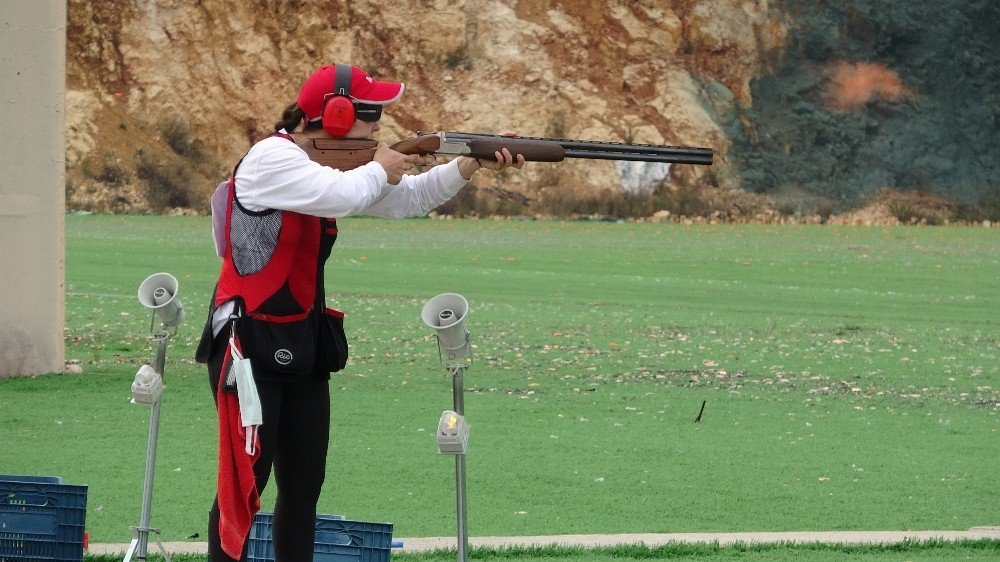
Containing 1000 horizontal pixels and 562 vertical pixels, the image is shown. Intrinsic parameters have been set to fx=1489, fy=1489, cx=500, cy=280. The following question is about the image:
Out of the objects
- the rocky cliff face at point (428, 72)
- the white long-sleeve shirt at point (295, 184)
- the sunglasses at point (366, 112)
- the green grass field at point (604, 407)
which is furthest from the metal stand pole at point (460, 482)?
the rocky cliff face at point (428, 72)

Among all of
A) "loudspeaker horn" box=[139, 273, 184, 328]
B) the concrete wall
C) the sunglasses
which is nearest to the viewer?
the sunglasses

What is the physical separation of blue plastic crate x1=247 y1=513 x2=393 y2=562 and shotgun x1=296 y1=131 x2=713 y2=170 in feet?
3.79

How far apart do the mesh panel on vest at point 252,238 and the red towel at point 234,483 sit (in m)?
0.38

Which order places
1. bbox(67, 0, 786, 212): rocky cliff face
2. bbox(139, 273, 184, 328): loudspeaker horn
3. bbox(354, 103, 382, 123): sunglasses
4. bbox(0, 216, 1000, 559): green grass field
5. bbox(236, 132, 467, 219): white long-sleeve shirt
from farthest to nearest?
bbox(67, 0, 786, 212): rocky cliff face < bbox(0, 216, 1000, 559): green grass field < bbox(139, 273, 184, 328): loudspeaker horn < bbox(354, 103, 382, 123): sunglasses < bbox(236, 132, 467, 219): white long-sleeve shirt

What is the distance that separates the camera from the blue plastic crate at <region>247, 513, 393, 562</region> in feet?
15.4

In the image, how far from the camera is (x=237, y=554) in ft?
14.0

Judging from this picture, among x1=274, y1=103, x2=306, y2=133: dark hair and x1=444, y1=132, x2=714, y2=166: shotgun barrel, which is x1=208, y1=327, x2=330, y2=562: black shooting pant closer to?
x1=274, y1=103, x2=306, y2=133: dark hair

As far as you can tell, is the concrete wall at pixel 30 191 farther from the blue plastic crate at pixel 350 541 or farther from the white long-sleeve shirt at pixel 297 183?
the white long-sleeve shirt at pixel 297 183

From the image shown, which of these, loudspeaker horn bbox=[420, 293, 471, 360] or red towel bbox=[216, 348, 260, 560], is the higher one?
loudspeaker horn bbox=[420, 293, 471, 360]

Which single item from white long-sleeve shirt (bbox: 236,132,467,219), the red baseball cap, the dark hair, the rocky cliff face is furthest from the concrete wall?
the rocky cliff face

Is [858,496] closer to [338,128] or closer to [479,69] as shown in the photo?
[338,128]

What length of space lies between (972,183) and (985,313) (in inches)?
1234

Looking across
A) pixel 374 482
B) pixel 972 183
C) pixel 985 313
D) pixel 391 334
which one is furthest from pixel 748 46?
pixel 374 482

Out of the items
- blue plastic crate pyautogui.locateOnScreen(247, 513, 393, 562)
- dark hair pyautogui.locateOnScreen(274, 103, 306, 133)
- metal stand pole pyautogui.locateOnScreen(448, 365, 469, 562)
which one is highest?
dark hair pyautogui.locateOnScreen(274, 103, 306, 133)
